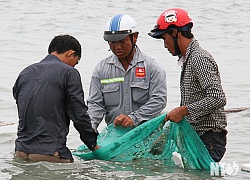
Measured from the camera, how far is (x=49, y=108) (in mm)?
5969

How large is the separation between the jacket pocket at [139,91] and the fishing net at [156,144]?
0.36 m

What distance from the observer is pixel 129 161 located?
6.61 metres

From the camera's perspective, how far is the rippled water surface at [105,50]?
655 cm

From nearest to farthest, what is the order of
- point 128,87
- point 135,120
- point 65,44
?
1. point 65,44
2. point 135,120
3. point 128,87

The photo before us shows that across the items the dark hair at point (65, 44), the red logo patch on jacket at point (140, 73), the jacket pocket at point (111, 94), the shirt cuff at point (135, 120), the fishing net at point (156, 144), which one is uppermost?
the dark hair at point (65, 44)

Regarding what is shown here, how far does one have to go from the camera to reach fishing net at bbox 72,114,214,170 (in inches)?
239

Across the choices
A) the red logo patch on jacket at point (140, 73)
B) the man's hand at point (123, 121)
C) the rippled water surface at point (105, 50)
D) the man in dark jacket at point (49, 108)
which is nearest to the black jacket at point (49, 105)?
the man in dark jacket at point (49, 108)

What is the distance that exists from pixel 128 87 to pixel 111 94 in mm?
198

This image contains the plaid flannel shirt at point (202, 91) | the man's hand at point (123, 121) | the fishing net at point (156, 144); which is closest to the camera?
the plaid flannel shirt at point (202, 91)

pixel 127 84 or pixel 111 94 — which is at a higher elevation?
pixel 127 84

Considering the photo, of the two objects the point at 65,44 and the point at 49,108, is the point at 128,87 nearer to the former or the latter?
the point at 65,44

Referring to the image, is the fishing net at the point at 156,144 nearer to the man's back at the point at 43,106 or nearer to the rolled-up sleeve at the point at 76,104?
the rolled-up sleeve at the point at 76,104

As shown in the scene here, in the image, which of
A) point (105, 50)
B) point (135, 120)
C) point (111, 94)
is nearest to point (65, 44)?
point (111, 94)

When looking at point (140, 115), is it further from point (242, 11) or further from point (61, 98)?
point (242, 11)
